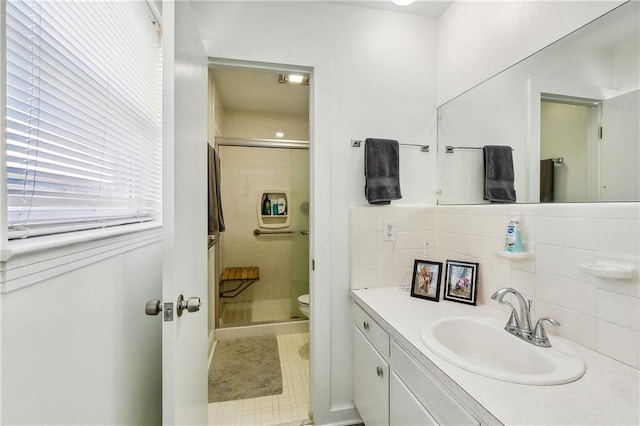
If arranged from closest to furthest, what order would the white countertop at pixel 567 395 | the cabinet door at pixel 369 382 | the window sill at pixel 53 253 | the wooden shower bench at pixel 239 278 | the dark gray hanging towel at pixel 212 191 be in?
the window sill at pixel 53 253 < the white countertop at pixel 567 395 < the cabinet door at pixel 369 382 < the dark gray hanging towel at pixel 212 191 < the wooden shower bench at pixel 239 278

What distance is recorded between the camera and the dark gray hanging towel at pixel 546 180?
103 centimetres

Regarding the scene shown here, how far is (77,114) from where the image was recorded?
745mm

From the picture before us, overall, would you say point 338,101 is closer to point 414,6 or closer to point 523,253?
point 414,6

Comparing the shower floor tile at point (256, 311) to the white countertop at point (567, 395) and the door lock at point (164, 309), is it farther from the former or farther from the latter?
the white countertop at point (567, 395)

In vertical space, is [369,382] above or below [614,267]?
below

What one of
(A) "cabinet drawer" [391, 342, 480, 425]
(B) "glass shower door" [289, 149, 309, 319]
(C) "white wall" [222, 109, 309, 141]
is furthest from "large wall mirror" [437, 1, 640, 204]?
(C) "white wall" [222, 109, 309, 141]

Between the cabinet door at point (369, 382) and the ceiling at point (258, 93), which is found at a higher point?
the ceiling at point (258, 93)

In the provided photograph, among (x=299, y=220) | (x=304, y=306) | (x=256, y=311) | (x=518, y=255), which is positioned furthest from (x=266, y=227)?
(x=518, y=255)

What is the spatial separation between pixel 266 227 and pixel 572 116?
2.68m

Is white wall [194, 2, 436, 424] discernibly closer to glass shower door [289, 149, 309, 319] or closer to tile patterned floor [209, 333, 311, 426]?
tile patterned floor [209, 333, 311, 426]

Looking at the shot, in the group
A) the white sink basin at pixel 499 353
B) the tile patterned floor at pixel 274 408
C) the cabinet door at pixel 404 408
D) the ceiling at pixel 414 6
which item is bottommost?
the tile patterned floor at pixel 274 408

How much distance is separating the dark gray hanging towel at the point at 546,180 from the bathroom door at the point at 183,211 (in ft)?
4.52

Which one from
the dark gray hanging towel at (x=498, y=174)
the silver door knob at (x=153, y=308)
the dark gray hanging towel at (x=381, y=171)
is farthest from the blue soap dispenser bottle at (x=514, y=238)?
the silver door knob at (x=153, y=308)

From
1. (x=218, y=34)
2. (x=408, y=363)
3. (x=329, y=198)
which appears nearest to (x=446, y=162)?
(x=329, y=198)
